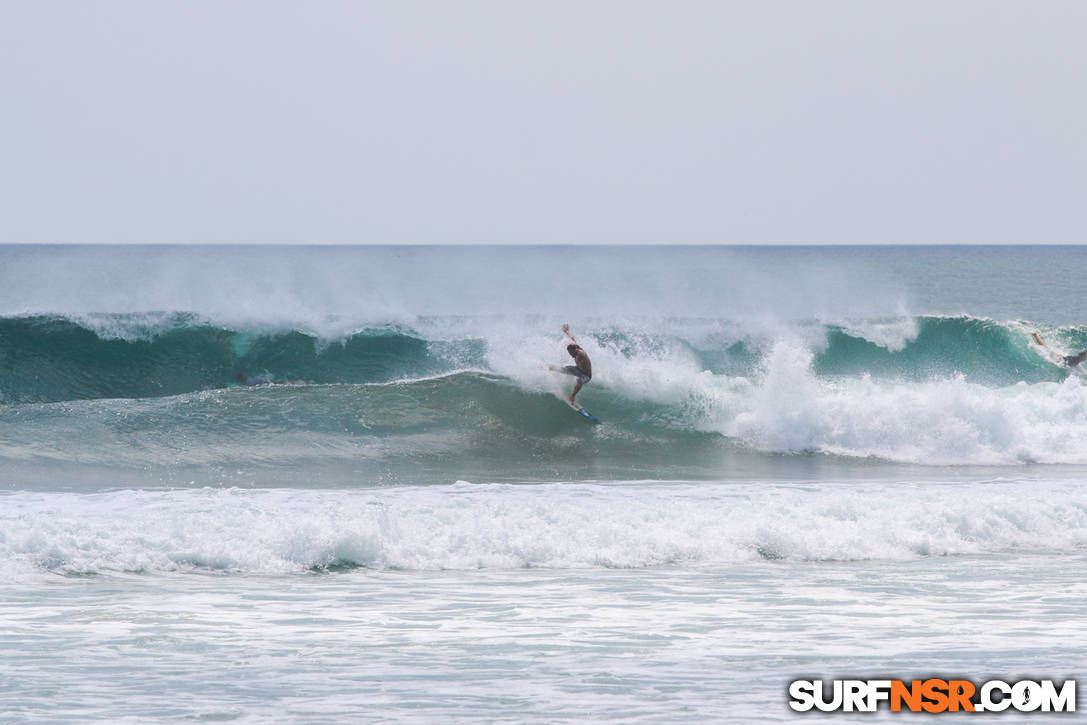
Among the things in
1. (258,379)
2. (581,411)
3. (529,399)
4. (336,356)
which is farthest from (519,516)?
(336,356)

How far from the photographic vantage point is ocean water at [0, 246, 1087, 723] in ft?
20.9

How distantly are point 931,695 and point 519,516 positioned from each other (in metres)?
4.89

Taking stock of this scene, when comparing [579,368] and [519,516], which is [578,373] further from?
[519,516]

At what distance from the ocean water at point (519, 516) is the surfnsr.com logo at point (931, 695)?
190 millimetres

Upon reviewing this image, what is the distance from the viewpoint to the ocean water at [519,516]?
20.9ft

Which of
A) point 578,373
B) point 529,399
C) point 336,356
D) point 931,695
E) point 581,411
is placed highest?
point 336,356

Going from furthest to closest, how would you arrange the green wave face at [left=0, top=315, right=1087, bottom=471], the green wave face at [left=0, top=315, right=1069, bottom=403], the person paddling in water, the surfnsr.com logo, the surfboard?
1. the green wave face at [left=0, top=315, right=1069, bottom=403]
2. the person paddling in water
3. the surfboard
4. the green wave face at [left=0, top=315, right=1087, bottom=471]
5. the surfnsr.com logo

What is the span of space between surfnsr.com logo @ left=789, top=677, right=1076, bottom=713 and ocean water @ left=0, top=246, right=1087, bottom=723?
19 centimetres

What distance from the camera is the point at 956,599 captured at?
26.4 feet

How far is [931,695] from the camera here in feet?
19.5

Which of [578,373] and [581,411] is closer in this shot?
[581,411]

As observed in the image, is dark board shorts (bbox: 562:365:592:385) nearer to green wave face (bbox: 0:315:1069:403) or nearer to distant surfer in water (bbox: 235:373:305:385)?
green wave face (bbox: 0:315:1069:403)

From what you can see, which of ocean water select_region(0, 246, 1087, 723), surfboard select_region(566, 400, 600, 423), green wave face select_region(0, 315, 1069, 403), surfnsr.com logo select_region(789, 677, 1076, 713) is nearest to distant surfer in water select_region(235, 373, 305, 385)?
green wave face select_region(0, 315, 1069, 403)

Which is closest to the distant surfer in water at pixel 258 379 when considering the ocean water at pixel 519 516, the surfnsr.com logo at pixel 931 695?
the ocean water at pixel 519 516
